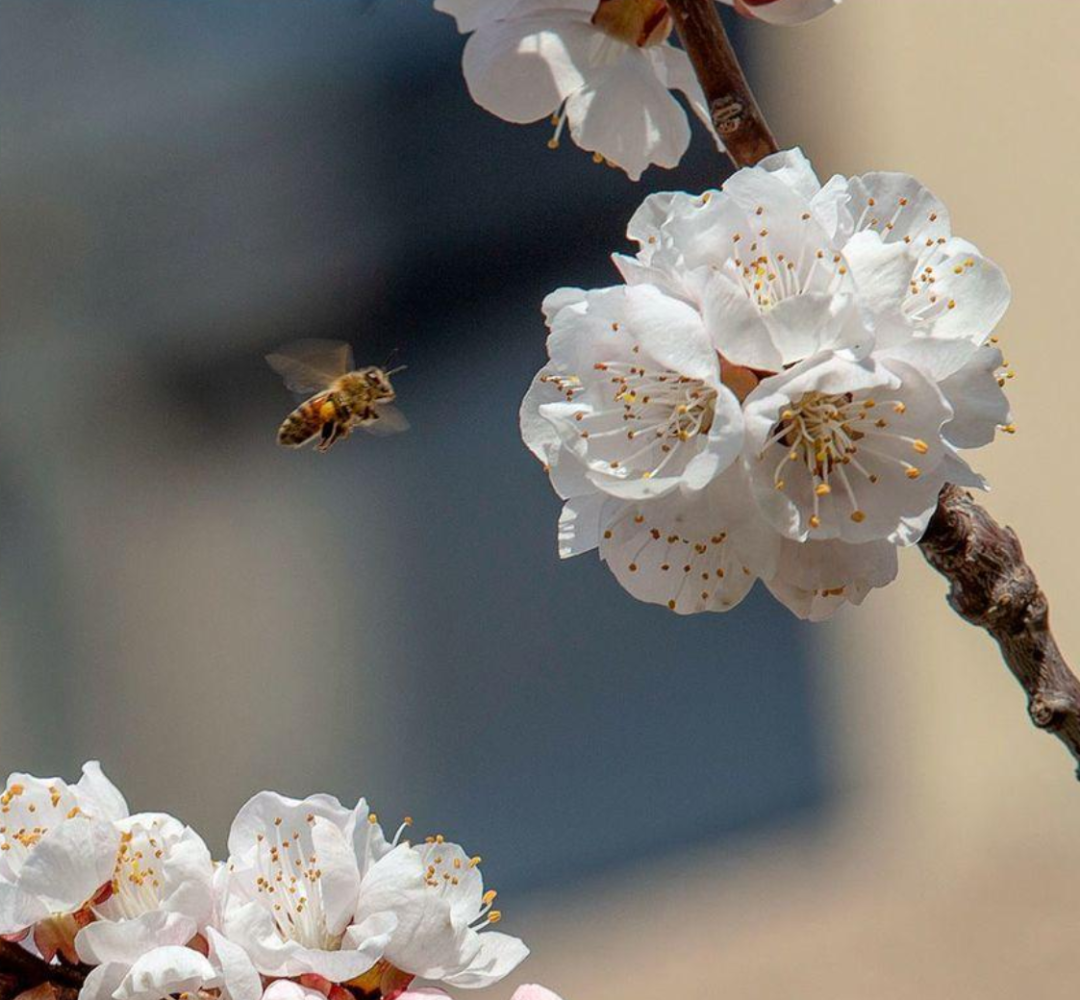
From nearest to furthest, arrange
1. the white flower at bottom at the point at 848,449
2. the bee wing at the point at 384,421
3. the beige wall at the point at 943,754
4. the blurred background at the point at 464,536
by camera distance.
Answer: the white flower at bottom at the point at 848,449, the bee wing at the point at 384,421, the beige wall at the point at 943,754, the blurred background at the point at 464,536

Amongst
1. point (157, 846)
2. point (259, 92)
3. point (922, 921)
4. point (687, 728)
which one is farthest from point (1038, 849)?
point (157, 846)

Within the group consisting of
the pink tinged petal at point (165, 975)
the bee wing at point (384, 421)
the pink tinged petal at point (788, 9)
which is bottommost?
the pink tinged petal at point (165, 975)

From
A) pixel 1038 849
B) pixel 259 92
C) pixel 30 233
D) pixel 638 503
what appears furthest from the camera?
pixel 30 233

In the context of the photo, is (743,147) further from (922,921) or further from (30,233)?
(30,233)

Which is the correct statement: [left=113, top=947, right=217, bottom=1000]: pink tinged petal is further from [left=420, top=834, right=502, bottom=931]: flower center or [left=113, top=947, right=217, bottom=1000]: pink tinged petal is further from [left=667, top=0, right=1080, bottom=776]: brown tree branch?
[left=667, top=0, right=1080, bottom=776]: brown tree branch

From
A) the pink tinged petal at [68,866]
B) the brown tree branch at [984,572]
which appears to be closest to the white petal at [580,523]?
the brown tree branch at [984,572]

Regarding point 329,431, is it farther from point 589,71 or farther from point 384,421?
point 589,71

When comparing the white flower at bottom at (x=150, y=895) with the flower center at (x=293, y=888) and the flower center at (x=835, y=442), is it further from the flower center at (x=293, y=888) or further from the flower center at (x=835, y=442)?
the flower center at (x=835, y=442)
